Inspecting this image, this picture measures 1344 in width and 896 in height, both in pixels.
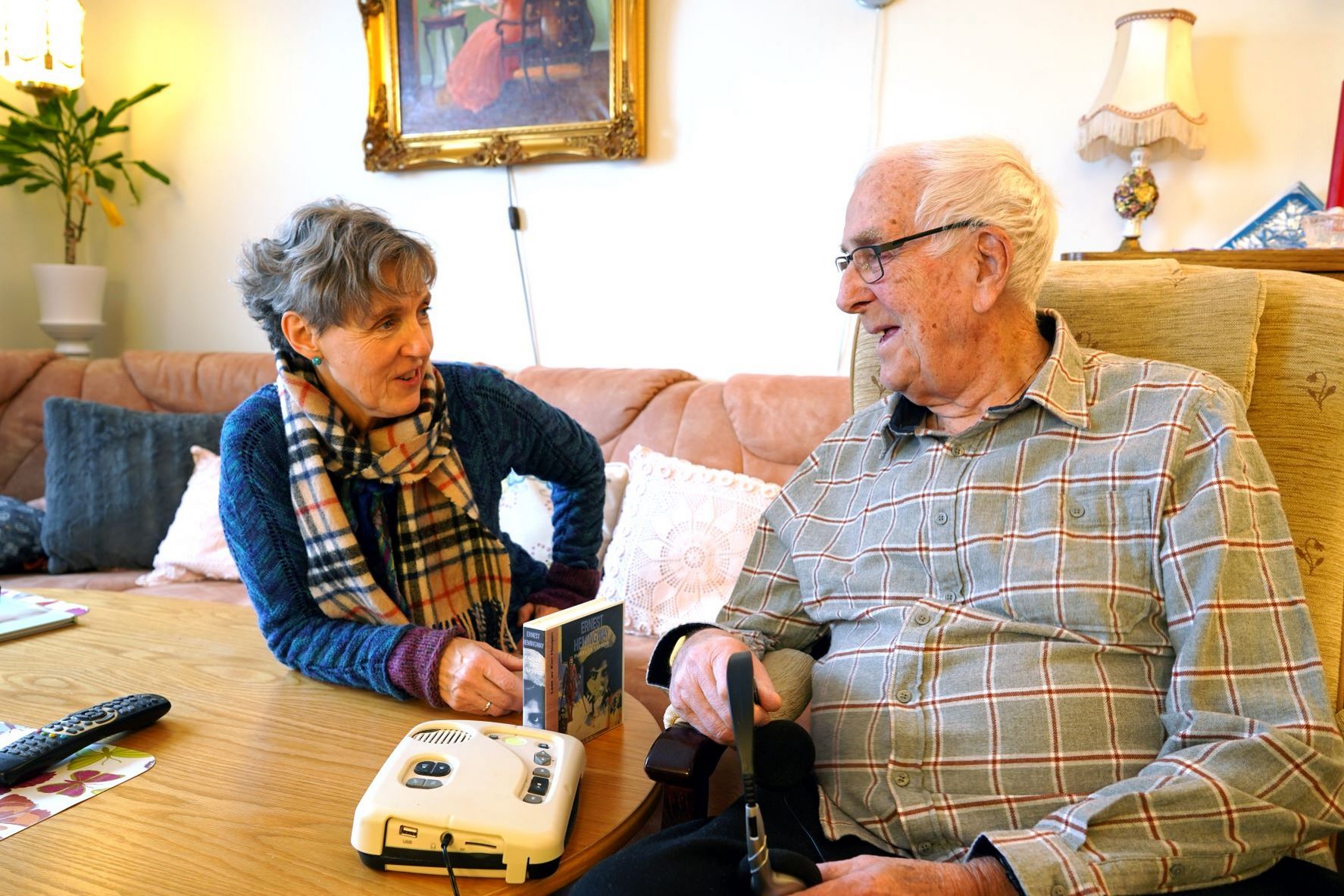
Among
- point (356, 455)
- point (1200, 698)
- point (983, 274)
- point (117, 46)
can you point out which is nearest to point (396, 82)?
point (117, 46)

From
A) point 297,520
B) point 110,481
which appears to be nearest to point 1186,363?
point 297,520

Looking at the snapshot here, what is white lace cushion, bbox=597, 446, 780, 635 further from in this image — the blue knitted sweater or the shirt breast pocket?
the shirt breast pocket

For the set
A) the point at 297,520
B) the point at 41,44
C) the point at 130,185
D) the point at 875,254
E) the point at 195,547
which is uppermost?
the point at 41,44

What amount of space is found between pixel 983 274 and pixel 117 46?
3657 millimetres

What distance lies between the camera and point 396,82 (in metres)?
3.17

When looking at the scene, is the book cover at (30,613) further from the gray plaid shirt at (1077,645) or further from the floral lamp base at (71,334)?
the floral lamp base at (71,334)

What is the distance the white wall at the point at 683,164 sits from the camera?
2.32 meters

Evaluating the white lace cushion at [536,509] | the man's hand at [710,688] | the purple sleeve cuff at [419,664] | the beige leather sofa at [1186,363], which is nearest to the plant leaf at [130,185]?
the beige leather sofa at [1186,363]

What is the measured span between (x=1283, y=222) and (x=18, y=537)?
319 cm

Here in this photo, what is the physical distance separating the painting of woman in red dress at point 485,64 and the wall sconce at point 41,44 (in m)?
1.22

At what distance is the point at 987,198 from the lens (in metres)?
1.26

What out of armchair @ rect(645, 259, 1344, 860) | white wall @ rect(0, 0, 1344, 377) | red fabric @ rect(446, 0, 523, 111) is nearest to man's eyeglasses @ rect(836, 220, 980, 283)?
armchair @ rect(645, 259, 1344, 860)

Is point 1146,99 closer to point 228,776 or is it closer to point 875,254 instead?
point 875,254

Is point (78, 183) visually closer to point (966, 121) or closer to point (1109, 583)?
point (966, 121)
